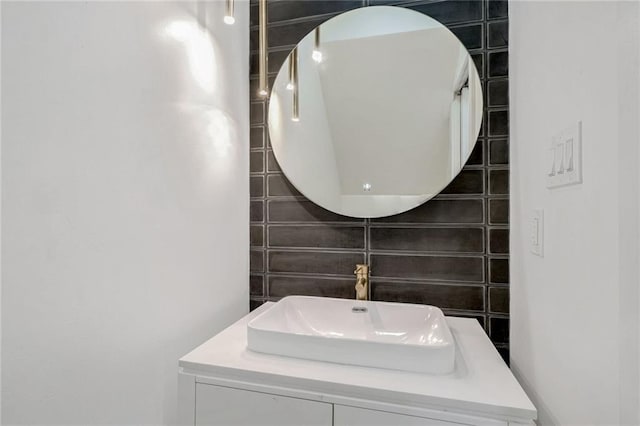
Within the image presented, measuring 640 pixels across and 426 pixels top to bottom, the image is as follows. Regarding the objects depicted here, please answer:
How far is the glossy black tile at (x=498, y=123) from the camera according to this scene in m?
1.19

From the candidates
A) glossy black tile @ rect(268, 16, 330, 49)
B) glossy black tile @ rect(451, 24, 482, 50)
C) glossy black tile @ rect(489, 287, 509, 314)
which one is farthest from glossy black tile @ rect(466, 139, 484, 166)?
glossy black tile @ rect(268, 16, 330, 49)

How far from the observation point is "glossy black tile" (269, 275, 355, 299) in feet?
4.39

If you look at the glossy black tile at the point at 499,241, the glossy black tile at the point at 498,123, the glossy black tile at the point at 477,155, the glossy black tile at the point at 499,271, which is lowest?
the glossy black tile at the point at 499,271

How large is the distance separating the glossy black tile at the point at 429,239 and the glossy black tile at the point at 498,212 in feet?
0.18

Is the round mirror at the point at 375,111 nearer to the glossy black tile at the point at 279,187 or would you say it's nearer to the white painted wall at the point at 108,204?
the glossy black tile at the point at 279,187

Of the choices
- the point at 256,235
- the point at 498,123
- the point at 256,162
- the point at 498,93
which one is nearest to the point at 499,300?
the point at 498,123

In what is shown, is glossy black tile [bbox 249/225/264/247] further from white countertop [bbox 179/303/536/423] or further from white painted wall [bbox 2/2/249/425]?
white countertop [bbox 179/303/536/423]

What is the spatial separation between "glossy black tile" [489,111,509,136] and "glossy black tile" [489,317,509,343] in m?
0.63

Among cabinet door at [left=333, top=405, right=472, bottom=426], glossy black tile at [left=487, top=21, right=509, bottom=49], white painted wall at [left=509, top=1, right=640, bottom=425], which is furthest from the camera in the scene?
glossy black tile at [left=487, top=21, right=509, bottom=49]

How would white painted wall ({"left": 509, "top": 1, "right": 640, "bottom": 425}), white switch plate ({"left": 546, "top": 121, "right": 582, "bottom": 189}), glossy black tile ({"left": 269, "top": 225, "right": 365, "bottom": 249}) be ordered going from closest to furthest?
white painted wall ({"left": 509, "top": 1, "right": 640, "bottom": 425})
white switch plate ({"left": 546, "top": 121, "right": 582, "bottom": 189})
glossy black tile ({"left": 269, "top": 225, "right": 365, "bottom": 249})

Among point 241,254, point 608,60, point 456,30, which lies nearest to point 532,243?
Result: point 608,60

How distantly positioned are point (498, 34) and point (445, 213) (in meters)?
0.62

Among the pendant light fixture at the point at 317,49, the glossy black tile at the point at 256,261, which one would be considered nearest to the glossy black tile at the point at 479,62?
the pendant light fixture at the point at 317,49

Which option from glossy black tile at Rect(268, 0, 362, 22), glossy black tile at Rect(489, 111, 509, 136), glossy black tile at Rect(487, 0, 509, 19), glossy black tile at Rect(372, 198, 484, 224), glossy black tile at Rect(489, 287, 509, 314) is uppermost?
glossy black tile at Rect(268, 0, 362, 22)
